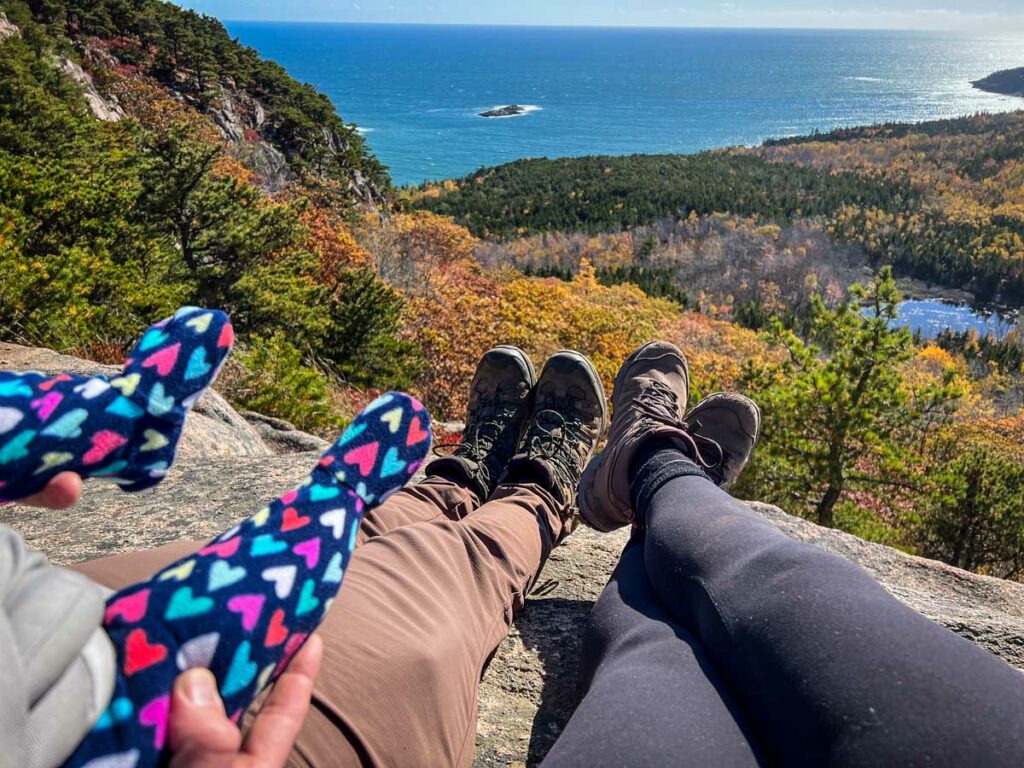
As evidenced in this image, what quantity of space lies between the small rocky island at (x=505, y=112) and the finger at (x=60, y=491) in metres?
138

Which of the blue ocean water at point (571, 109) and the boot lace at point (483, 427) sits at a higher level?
the blue ocean water at point (571, 109)

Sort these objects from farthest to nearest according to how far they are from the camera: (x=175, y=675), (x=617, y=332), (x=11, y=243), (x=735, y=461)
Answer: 1. (x=617, y=332)
2. (x=11, y=243)
3. (x=735, y=461)
4. (x=175, y=675)

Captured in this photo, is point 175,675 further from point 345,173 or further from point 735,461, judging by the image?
point 345,173

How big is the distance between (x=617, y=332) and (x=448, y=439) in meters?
8.62

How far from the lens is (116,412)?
118 cm

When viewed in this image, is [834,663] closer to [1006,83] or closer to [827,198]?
[827,198]

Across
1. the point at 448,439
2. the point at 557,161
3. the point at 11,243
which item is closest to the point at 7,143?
the point at 11,243

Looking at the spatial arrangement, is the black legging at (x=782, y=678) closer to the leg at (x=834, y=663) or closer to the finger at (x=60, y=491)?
the leg at (x=834, y=663)

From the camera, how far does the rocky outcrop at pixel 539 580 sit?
1.71 m

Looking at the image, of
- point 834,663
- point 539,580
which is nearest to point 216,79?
point 539,580

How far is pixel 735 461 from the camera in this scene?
305 centimetres

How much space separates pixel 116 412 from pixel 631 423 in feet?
6.48

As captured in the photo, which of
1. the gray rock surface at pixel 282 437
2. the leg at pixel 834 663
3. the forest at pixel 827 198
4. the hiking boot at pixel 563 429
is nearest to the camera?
the leg at pixel 834 663

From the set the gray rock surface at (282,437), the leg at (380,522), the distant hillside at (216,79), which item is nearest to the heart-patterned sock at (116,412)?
the leg at (380,522)
